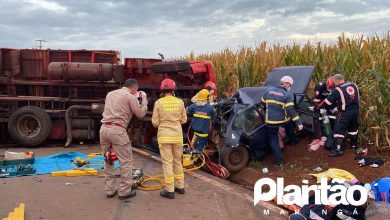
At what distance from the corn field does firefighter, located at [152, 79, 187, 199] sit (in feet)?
14.1

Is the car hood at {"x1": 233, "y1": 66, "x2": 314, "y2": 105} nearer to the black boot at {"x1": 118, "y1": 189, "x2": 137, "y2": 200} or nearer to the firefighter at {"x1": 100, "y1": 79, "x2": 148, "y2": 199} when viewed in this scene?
the firefighter at {"x1": 100, "y1": 79, "x2": 148, "y2": 199}

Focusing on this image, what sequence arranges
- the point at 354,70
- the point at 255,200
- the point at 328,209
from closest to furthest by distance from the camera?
the point at 328,209 → the point at 255,200 → the point at 354,70

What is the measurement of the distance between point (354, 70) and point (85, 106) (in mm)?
6951

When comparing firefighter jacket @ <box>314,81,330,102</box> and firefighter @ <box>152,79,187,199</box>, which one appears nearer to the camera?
firefighter @ <box>152,79,187,199</box>

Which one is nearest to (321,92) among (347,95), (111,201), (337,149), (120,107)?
(347,95)

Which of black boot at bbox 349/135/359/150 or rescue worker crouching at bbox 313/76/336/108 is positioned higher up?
rescue worker crouching at bbox 313/76/336/108

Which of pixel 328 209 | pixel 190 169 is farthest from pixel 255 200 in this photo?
pixel 190 169

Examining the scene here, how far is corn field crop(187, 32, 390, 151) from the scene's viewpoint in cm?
836

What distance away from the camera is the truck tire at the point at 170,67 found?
10.2 m

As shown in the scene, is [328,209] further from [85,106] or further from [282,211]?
[85,106]

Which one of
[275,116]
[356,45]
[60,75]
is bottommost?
[275,116]

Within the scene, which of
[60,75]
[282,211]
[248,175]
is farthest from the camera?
[60,75]

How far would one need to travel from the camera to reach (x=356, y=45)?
1007 centimetres

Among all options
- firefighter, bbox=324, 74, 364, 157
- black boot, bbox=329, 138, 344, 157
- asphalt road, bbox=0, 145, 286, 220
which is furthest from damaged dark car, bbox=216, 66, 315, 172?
asphalt road, bbox=0, 145, 286, 220
